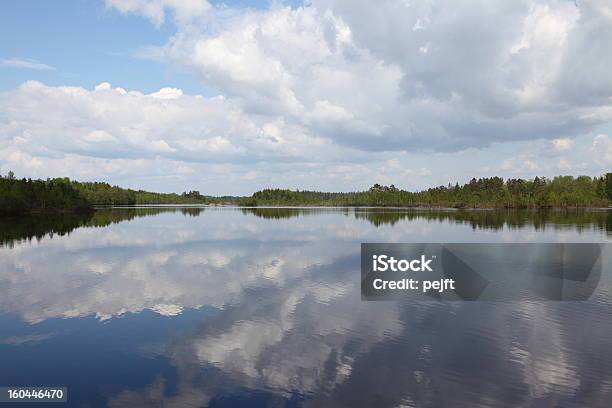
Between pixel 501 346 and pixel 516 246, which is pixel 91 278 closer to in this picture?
pixel 501 346

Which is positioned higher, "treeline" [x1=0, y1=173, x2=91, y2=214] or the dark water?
"treeline" [x1=0, y1=173, x2=91, y2=214]

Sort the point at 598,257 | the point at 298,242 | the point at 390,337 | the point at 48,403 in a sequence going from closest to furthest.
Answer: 1. the point at 48,403
2. the point at 390,337
3. the point at 598,257
4. the point at 298,242

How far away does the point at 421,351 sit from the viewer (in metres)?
19.3

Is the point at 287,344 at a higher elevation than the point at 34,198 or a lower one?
lower

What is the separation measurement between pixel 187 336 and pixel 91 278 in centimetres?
2031

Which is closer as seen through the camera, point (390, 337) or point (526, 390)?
point (526, 390)

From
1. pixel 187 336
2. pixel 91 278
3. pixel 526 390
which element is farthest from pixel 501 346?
pixel 91 278

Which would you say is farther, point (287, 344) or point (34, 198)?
point (34, 198)

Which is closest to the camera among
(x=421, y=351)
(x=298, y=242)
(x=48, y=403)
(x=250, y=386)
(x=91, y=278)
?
(x=48, y=403)

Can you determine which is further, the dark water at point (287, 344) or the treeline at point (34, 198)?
the treeline at point (34, 198)

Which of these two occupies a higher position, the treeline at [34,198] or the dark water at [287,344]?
the treeline at [34,198]

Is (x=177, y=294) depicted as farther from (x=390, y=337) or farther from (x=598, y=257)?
(x=598, y=257)

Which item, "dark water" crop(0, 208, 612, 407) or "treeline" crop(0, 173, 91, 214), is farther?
"treeline" crop(0, 173, 91, 214)

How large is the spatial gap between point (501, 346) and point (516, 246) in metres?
39.6
